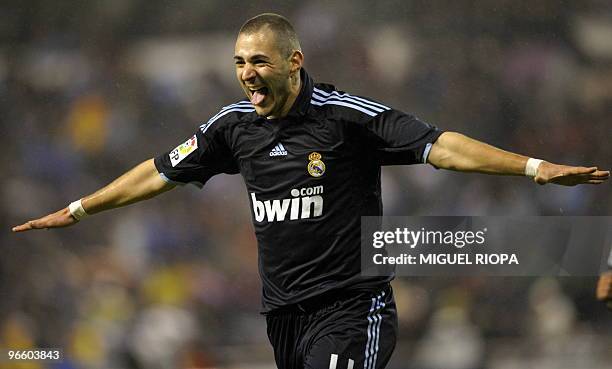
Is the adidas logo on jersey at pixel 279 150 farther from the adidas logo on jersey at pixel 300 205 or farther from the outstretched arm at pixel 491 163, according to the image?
the outstretched arm at pixel 491 163

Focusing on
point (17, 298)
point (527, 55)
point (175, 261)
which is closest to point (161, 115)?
point (175, 261)

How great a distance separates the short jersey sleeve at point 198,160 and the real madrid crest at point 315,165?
20.0 inches

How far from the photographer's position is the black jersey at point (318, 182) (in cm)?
436

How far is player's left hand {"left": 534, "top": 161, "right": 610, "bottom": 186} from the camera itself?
3.76m

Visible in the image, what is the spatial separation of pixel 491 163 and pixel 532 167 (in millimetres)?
183

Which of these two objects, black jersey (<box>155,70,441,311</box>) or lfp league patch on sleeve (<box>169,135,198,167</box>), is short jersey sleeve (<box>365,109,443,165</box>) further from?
lfp league patch on sleeve (<box>169,135,198,167</box>)

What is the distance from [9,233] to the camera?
25.2ft

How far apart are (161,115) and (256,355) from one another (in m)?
1.94

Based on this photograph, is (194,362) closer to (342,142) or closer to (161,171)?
(161,171)

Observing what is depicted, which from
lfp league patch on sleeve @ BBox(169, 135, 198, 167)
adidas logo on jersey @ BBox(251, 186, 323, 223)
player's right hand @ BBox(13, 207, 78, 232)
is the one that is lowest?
adidas logo on jersey @ BBox(251, 186, 323, 223)

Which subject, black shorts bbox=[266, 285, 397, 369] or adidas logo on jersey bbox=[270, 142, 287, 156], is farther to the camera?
adidas logo on jersey bbox=[270, 142, 287, 156]

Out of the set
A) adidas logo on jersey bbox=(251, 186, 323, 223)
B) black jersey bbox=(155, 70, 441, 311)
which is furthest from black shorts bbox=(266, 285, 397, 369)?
adidas logo on jersey bbox=(251, 186, 323, 223)

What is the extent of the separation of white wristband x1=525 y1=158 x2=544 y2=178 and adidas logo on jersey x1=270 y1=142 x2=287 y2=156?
1100 millimetres

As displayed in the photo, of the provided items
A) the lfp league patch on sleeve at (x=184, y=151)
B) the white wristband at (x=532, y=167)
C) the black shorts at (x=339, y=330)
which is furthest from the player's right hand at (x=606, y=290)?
the lfp league patch on sleeve at (x=184, y=151)
